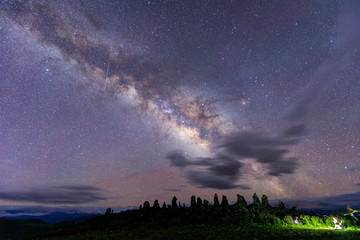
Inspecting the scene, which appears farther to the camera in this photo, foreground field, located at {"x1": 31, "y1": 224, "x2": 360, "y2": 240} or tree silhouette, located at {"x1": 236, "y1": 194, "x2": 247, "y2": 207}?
tree silhouette, located at {"x1": 236, "y1": 194, "x2": 247, "y2": 207}

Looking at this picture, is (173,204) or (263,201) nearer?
(263,201)

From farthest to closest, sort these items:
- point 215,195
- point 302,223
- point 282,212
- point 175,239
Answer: point 215,195, point 282,212, point 302,223, point 175,239

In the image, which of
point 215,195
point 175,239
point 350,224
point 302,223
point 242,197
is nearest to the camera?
point 175,239

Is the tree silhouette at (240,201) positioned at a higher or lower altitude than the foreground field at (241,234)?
higher

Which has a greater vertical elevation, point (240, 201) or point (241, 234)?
point (240, 201)

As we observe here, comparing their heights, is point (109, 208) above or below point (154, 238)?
above

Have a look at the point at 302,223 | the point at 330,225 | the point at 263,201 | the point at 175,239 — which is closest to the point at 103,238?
the point at 175,239

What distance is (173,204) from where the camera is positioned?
83.6 meters

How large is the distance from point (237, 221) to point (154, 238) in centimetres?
2485

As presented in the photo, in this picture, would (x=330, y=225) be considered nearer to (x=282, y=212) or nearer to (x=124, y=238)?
(x=282, y=212)

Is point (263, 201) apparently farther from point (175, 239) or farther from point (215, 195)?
point (175, 239)

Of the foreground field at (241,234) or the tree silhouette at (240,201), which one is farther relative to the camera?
the tree silhouette at (240,201)

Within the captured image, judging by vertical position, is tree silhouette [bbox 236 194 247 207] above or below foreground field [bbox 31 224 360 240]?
above

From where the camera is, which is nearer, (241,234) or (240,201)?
(241,234)
